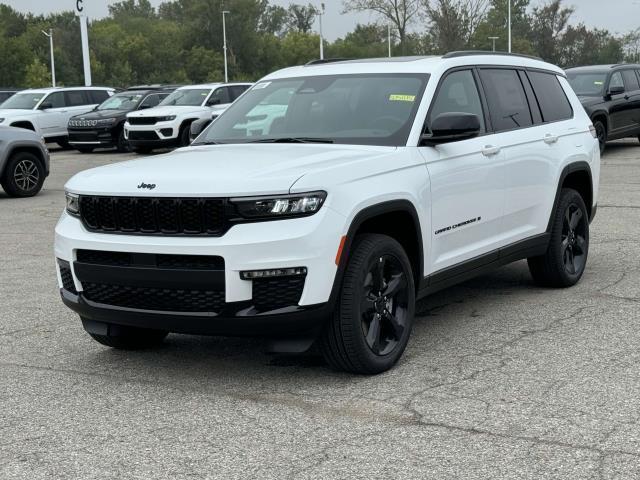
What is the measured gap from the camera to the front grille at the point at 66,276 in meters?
5.36

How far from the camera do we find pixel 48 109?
87.7ft

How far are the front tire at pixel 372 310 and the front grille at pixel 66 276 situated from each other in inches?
56.7

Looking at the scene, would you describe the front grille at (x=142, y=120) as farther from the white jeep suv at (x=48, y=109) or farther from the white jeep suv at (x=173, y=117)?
the white jeep suv at (x=48, y=109)

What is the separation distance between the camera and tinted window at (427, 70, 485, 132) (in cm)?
609

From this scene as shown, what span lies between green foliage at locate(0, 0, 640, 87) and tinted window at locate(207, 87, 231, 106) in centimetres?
4654

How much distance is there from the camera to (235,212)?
4.75 metres

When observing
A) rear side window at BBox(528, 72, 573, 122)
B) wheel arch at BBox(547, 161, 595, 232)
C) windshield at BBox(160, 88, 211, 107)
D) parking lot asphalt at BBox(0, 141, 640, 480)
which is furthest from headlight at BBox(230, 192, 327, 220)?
windshield at BBox(160, 88, 211, 107)

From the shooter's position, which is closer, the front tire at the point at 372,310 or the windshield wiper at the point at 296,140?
the front tire at the point at 372,310

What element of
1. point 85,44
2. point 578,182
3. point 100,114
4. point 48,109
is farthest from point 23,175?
point 85,44

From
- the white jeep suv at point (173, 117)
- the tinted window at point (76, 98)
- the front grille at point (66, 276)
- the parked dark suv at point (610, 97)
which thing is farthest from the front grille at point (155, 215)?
the tinted window at point (76, 98)

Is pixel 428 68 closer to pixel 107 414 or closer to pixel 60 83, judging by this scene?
pixel 107 414

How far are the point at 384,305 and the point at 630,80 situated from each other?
16975 millimetres

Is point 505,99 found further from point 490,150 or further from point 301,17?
point 301,17

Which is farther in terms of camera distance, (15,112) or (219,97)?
(15,112)
